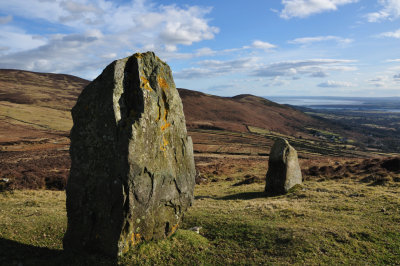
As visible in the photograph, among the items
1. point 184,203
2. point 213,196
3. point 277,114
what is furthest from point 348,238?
point 277,114

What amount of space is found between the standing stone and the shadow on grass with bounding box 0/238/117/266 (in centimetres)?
1493

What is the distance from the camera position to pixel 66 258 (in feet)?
29.0

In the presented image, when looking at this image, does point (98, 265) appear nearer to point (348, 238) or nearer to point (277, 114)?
point (348, 238)

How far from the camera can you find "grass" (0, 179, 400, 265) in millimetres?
9266

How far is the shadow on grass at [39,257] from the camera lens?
8602mm

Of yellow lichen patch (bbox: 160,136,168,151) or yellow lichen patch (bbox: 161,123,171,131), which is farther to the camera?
yellow lichen patch (bbox: 161,123,171,131)

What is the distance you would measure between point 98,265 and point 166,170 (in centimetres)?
357

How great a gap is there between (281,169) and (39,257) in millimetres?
16309

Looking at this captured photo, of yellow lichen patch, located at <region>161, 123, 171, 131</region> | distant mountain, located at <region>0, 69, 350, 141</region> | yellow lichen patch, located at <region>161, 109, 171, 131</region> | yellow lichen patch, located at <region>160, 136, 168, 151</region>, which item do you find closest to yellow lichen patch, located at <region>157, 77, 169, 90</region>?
yellow lichen patch, located at <region>161, 109, 171, 131</region>

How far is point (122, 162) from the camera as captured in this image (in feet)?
28.0

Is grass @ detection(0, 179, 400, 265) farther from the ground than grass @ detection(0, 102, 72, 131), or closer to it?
closer to it

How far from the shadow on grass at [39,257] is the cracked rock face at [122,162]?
0.31m

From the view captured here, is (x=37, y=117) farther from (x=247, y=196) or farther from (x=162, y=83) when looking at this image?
(x=162, y=83)

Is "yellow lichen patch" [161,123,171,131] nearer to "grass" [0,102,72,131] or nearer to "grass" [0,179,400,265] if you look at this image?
"grass" [0,179,400,265]
